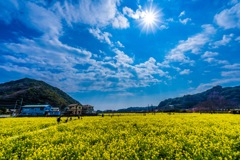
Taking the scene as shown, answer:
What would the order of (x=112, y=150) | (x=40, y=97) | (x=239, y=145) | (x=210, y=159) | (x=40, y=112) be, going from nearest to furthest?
(x=210, y=159), (x=112, y=150), (x=239, y=145), (x=40, y=112), (x=40, y=97)

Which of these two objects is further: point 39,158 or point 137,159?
point 39,158

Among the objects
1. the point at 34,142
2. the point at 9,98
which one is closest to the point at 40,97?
the point at 9,98

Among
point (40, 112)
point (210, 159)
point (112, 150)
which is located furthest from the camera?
point (40, 112)

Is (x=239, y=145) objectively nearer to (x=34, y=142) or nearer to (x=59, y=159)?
(x=59, y=159)

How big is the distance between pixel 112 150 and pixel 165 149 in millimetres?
3316

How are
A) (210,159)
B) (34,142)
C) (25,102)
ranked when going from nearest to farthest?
(210,159)
(34,142)
(25,102)

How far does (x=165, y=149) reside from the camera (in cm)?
1163

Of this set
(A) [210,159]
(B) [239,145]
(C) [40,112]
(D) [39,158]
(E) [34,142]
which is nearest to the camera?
(A) [210,159]

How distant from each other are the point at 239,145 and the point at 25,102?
169486 mm

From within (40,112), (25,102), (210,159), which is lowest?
(210,159)

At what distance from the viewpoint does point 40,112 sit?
112m

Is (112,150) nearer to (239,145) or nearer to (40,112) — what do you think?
(239,145)

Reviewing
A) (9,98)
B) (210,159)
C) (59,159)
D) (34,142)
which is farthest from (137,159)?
(9,98)

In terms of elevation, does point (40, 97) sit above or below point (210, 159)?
above
